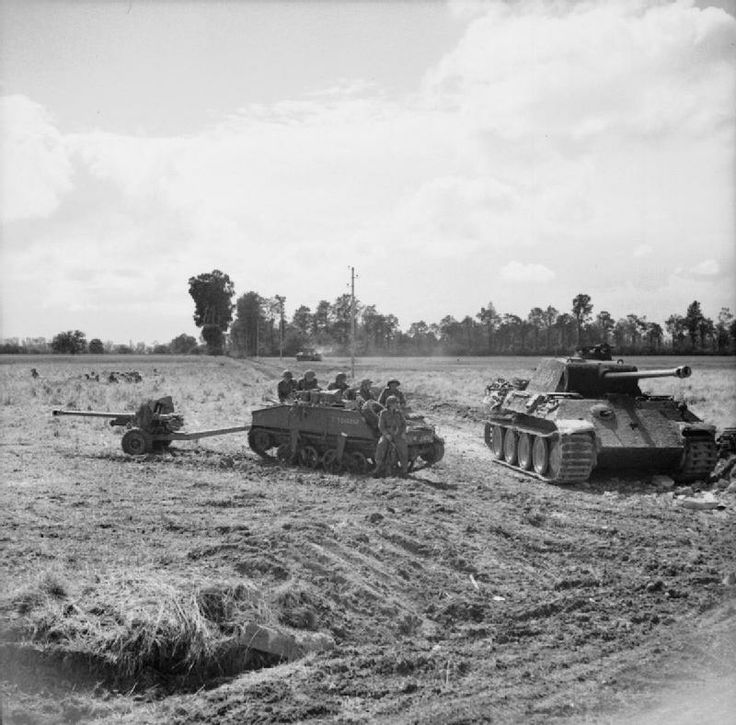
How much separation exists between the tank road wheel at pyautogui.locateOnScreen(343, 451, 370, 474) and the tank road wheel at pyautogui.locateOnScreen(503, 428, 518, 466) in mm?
3713

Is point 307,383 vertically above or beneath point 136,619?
above

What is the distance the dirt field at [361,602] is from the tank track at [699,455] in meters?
1.28

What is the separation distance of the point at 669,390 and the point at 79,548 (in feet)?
115

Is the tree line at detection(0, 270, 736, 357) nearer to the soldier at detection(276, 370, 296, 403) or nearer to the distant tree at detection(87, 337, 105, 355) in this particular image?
the distant tree at detection(87, 337, 105, 355)

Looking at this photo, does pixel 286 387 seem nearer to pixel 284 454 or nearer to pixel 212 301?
pixel 284 454

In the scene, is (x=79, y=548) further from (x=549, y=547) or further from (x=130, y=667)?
(x=549, y=547)

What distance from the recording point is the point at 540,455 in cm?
1612

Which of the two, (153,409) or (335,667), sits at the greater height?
(153,409)

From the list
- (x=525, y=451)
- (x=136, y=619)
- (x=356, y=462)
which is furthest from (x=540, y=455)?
(x=136, y=619)

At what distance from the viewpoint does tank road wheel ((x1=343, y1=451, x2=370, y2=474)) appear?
15898mm

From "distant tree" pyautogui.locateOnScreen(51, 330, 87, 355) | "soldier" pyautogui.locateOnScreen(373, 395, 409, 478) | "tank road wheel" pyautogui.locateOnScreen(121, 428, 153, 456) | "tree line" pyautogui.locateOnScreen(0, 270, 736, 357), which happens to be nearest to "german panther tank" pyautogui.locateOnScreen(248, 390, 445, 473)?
"soldier" pyautogui.locateOnScreen(373, 395, 409, 478)

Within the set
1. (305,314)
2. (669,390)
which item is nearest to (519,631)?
(669,390)

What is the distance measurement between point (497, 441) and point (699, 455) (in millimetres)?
4979

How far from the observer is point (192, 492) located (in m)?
13.1
